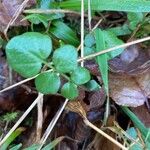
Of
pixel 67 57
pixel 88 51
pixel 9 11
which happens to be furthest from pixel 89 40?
pixel 9 11

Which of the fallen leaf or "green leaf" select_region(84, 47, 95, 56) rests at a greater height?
"green leaf" select_region(84, 47, 95, 56)

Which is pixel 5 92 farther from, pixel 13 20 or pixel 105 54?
pixel 105 54

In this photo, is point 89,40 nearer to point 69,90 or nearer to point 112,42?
point 112,42

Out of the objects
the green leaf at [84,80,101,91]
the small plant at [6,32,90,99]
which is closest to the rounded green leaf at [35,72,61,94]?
the small plant at [6,32,90,99]

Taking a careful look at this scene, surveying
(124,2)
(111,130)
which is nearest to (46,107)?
(111,130)

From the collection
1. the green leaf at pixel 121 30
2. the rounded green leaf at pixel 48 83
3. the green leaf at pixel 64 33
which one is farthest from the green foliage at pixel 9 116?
the green leaf at pixel 121 30

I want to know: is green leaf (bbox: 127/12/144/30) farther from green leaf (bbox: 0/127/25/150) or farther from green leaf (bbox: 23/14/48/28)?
green leaf (bbox: 0/127/25/150)
